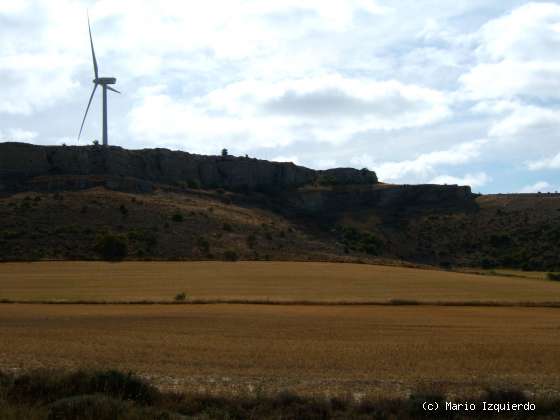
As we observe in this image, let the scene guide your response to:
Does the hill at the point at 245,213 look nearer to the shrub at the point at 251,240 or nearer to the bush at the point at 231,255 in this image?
the bush at the point at 231,255

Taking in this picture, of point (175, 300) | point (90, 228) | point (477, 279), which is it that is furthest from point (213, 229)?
point (175, 300)

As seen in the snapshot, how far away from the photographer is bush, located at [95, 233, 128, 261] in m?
73.6

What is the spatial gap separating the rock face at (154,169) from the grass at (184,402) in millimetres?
85510

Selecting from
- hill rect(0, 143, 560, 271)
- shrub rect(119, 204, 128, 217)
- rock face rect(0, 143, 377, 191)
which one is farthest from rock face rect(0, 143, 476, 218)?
shrub rect(119, 204, 128, 217)

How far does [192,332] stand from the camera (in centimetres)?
2859

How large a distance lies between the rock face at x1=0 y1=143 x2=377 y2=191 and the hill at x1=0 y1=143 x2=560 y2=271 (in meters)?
0.20

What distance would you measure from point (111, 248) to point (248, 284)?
24.4m

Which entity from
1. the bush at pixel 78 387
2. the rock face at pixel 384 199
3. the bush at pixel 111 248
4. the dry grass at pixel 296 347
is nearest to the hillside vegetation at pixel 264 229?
the bush at pixel 111 248

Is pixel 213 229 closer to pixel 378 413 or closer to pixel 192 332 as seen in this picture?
pixel 192 332

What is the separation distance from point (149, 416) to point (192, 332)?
1516 cm

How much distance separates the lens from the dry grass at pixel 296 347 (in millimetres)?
18078

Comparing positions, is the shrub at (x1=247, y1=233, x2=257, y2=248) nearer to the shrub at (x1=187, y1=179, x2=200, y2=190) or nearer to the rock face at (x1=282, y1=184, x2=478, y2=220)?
the rock face at (x1=282, y1=184, x2=478, y2=220)

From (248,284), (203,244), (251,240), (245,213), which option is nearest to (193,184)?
(245,213)

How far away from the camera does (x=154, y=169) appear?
116 m
